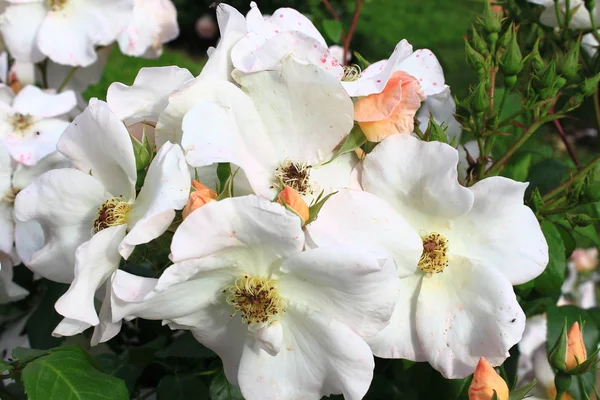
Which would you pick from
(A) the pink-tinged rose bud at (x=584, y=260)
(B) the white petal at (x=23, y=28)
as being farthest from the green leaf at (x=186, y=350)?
(A) the pink-tinged rose bud at (x=584, y=260)

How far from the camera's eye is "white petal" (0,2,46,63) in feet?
3.70

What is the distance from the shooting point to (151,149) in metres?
0.71

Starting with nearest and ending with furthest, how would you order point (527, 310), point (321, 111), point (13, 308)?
point (321, 111), point (527, 310), point (13, 308)

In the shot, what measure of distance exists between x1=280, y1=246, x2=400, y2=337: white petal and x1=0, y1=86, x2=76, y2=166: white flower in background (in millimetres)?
514

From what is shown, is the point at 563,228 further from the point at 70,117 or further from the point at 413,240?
the point at 70,117

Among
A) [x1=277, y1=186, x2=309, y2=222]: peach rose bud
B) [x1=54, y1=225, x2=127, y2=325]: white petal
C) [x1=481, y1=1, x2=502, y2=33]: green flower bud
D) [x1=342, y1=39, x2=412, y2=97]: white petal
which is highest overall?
[x1=342, y1=39, x2=412, y2=97]: white petal

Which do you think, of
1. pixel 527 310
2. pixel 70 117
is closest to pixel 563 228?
pixel 527 310

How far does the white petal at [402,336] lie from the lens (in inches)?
26.6

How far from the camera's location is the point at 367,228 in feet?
2.10

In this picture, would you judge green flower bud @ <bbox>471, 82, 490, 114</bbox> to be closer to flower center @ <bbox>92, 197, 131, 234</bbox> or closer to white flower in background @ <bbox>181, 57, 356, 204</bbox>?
white flower in background @ <bbox>181, 57, 356, 204</bbox>

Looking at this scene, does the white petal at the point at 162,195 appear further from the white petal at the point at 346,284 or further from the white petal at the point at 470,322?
the white petal at the point at 470,322

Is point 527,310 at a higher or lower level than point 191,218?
lower

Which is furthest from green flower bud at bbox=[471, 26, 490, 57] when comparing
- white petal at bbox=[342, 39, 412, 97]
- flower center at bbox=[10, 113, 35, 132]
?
flower center at bbox=[10, 113, 35, 132]

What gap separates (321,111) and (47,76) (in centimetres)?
83
